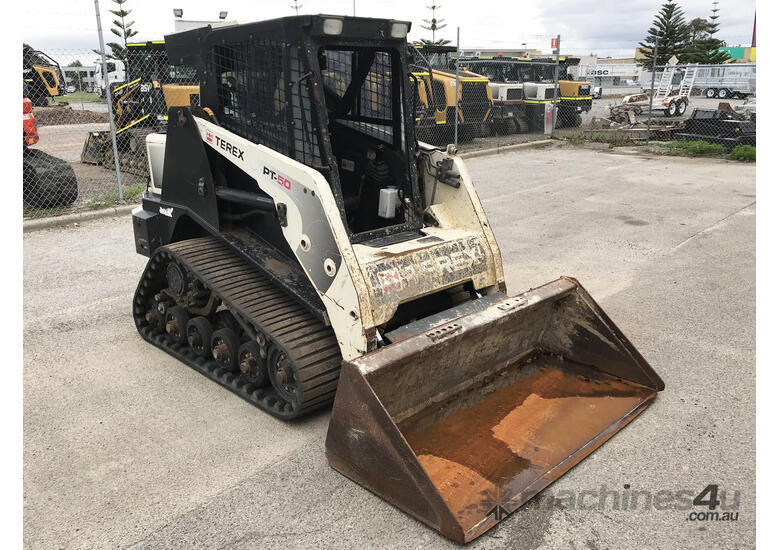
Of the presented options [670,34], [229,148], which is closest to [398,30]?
[229,148]

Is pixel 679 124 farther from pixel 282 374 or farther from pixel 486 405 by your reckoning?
pixel 282 374

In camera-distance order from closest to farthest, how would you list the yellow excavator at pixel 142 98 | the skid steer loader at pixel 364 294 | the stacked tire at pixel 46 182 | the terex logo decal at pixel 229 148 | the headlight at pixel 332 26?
the skid steer loader at pixel 364 294 < the headlight at pixel 332 26 < the terex logo decal at pixel 229 148 < the stacked tire at pixel 46 182 < the yellow excavator at pixel 142 98

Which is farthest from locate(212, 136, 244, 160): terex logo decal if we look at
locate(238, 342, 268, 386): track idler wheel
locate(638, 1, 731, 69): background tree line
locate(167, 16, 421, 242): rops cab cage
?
locate(638, 1, 731, 69): background tree line

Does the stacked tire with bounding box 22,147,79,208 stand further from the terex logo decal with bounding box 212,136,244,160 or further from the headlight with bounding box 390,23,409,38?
the headlight with bounding box 390,23,409,38

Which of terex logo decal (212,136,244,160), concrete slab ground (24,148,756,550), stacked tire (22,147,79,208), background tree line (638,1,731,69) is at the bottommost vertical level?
concrete slab ground (24,148,756,550)

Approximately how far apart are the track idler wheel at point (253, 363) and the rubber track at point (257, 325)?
7 cm

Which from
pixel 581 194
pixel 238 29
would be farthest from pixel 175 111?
pixel 581 194

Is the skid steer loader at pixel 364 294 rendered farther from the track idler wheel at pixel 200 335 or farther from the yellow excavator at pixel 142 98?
the yellow excavator at pixel 142 98

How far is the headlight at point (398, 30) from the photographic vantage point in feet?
14.1

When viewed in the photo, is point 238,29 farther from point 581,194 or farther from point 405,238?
point 581,194

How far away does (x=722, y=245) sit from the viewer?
8.05 m

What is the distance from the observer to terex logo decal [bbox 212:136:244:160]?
173 inches

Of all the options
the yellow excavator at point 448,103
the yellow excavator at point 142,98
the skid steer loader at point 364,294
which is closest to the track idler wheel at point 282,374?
the skid steer loader at point 364,294

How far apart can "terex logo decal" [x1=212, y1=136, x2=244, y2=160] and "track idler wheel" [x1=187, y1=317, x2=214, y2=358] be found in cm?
121
